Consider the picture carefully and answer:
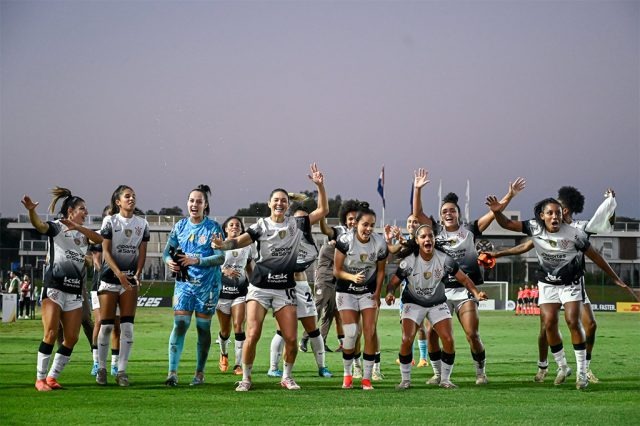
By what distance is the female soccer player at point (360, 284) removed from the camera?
12539 mm

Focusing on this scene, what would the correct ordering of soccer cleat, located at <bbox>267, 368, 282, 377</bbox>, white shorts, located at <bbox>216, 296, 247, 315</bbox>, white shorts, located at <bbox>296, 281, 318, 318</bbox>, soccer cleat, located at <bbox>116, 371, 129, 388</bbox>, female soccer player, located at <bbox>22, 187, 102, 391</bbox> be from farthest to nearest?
white shorts, located at <bbox>216, 296, 247, 315</bbox>
soccer cleat, located at <bbox>267, 368, 282, 377</bbox>
white shorts, located at <bbox>296, 281, 318, 318</bbox>
soccer cleat, located at <bbox>116, 371, 129, 388</bbox>
female soccer player, located at <bbox>22, 187, 102, 391</bbox>

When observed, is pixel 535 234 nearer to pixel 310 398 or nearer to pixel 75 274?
pixel 310 398

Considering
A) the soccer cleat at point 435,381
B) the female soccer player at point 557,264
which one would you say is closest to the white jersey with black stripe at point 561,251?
the female soccer player at point 557,264

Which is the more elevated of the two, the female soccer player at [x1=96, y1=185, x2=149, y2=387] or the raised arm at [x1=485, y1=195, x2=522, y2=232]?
the raised arm at [x1=485, y1=195, x2=522, y2=232]

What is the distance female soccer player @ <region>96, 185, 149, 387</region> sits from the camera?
12711 millimetres

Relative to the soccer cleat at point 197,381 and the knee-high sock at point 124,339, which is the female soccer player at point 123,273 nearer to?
the knee-high sock at point 124,339

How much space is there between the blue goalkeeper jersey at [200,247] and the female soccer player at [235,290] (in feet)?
7.29

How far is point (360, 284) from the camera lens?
41.1ft

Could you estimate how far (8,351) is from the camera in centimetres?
1975

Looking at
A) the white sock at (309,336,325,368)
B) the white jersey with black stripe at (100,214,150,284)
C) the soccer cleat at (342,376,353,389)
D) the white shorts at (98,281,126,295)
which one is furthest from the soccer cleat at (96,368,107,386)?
the soccer cleat at (342,376,353,389)

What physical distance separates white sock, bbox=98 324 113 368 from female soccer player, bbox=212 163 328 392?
192 centimetres

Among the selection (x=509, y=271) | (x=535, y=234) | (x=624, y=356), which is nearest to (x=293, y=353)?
(x=535, y=234)

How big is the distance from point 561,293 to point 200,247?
4671 mm

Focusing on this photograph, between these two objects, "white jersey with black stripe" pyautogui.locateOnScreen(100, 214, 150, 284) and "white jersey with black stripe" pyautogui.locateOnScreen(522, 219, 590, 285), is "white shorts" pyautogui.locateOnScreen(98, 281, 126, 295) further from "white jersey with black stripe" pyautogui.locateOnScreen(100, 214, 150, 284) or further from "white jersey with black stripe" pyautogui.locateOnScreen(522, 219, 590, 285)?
"white jersey with black stripe" pyautogui.locateOnScreen(522, 219, 590, 285)
